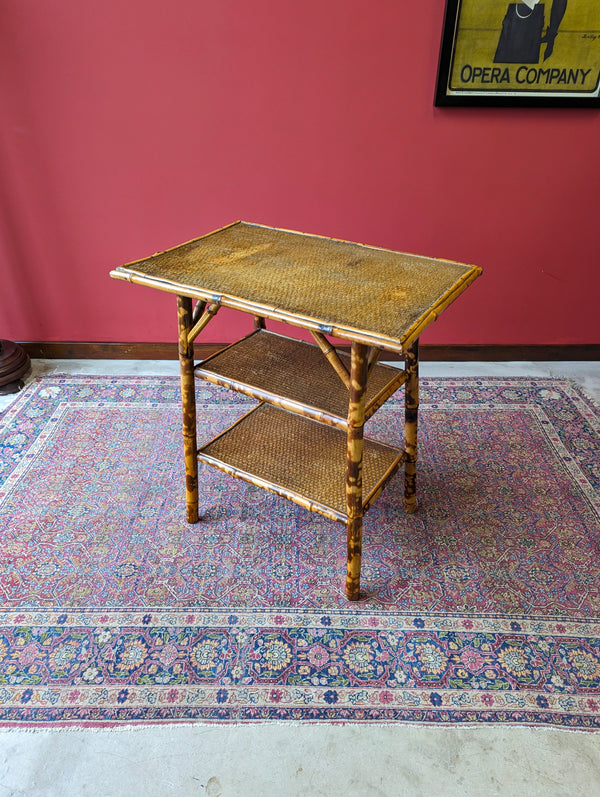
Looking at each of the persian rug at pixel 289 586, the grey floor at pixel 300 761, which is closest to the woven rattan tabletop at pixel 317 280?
the persian rug at pixel 289 586

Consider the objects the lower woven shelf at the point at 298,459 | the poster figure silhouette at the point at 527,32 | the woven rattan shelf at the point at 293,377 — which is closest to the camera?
the woven rattan shelf at the point at 293,377

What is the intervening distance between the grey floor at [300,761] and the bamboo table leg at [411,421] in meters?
0.82

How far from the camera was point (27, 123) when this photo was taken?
8.89 feet

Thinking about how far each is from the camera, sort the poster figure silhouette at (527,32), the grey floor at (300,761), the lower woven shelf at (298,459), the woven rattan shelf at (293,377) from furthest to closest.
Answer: the poster figure silhouette at (527,32) < the lower woven shelf at (298,459) < the woven rattan shelf at (293,377) < the grey floor at (300,761)

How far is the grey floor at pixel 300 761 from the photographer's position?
4.53ft

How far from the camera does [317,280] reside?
66.0 inches

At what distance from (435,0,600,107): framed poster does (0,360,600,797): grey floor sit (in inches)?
98.3

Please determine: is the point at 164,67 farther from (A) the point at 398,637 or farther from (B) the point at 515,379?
(A) the point at 398,637

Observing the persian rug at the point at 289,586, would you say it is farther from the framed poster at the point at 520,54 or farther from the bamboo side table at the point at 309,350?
the framed poster at the point at 520,54

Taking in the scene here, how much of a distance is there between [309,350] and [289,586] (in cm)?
80

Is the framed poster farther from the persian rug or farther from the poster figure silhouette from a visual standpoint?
the persian rug

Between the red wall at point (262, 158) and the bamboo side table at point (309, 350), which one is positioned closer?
the bamboo side table at point (309, 350)

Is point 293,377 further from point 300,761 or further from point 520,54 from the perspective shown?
point 520,54

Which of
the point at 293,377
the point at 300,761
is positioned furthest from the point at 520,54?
the point at 300,761
